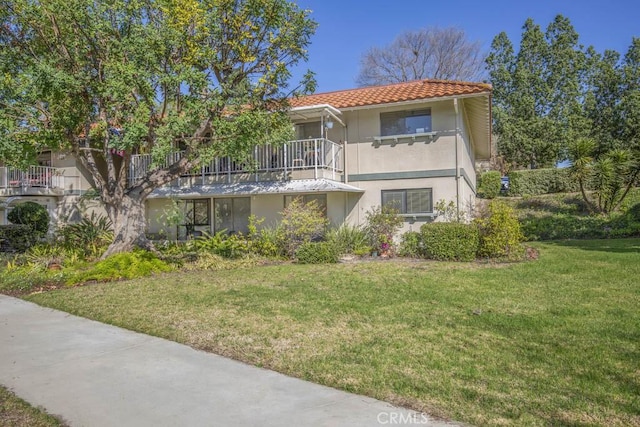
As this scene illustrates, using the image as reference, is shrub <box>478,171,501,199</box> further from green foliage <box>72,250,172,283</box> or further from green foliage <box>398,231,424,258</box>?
green foliage <box>72,250,172,283</box>

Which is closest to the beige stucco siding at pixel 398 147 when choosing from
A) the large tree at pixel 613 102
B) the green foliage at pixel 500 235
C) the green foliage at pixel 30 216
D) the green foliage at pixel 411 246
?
the green foliage at pixel 411 246

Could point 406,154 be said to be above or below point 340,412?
above

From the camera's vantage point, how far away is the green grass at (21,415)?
3719 mm

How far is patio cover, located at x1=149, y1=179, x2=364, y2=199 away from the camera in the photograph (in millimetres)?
14742

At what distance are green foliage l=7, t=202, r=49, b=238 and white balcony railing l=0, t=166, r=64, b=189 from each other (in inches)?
54.0

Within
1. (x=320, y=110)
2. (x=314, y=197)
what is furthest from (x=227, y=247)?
(x=320, y=110)

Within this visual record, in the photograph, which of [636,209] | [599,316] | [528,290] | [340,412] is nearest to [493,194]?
[636,209]

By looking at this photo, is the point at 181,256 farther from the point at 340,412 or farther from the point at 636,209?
the point at 636,209

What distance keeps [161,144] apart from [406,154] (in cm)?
843

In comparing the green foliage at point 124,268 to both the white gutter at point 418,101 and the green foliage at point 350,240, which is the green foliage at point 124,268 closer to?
the green foliage at point 350,240

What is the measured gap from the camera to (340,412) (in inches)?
150

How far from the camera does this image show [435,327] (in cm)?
630

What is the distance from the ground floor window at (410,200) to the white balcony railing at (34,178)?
1760 centimetres

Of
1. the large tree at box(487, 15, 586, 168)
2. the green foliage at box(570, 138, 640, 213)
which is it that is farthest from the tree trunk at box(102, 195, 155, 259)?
the large tree at box(487, 15, 586, 168)
